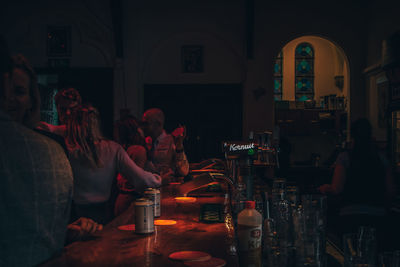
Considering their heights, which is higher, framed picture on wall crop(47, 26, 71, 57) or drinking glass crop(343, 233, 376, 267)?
framed picture on wall crop(47, 26, 71, 57)

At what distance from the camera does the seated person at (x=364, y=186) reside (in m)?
3.46

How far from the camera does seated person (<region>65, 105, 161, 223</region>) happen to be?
3.03 metres

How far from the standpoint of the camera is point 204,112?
8.48 meters

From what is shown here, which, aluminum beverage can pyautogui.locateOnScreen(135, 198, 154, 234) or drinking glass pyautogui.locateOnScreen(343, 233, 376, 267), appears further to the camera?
aluminum beverage can pyautogui.locateOnScreen(135, 198, 154, 234)

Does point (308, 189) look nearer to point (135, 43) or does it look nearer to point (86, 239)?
point (135, 43)

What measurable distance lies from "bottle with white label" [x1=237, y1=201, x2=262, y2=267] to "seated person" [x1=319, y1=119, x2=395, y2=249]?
2.09m

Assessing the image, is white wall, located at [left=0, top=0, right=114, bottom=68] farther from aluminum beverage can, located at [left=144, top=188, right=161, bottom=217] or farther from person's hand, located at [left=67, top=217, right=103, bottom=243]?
person's hand, located at [left=67, top=217, right=103, bottom=243]

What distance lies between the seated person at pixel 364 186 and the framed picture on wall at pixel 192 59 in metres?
5.27

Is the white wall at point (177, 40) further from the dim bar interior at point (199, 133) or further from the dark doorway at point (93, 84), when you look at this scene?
the dark doorway at point (93, 84)

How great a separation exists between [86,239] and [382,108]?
6.66m

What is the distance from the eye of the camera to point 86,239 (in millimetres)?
1936

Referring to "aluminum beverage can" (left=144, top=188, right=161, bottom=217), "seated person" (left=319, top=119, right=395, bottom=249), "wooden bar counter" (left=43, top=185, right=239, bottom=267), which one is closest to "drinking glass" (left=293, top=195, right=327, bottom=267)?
"wooden bar counter" (left=43, top=185, right=239, bottom=267)

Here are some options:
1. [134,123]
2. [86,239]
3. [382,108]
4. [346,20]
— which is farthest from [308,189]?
[86,239]

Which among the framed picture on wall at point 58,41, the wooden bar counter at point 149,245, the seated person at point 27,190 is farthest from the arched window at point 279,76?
the seated person at point 27,190
